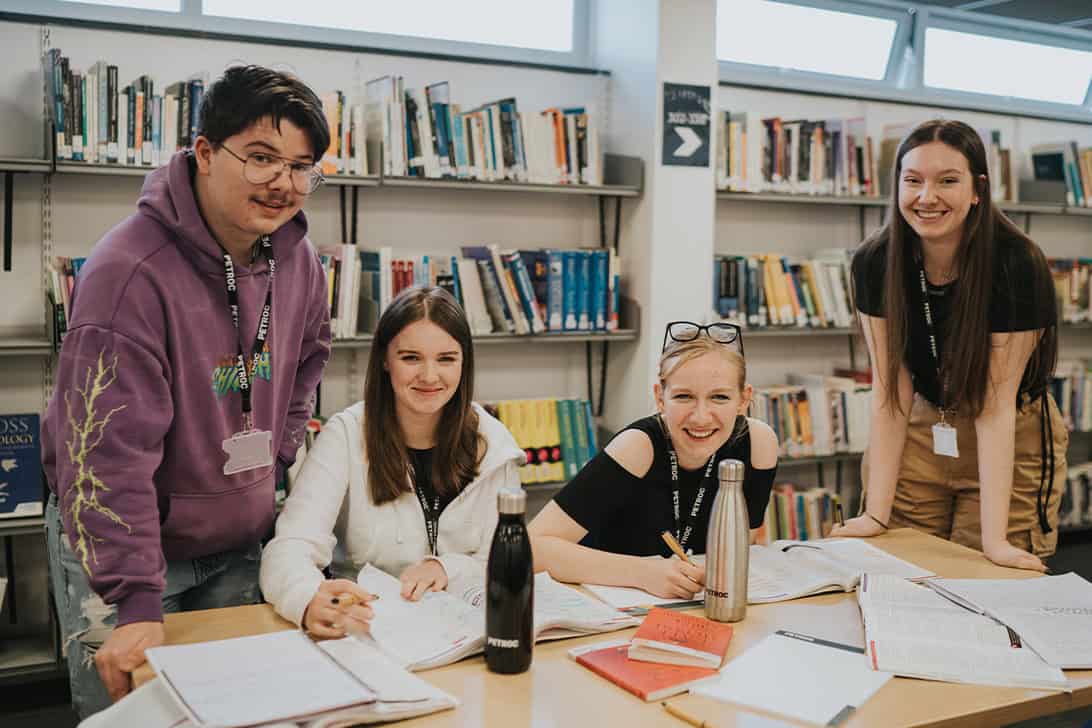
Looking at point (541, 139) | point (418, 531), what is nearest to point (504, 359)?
point (541, 139)

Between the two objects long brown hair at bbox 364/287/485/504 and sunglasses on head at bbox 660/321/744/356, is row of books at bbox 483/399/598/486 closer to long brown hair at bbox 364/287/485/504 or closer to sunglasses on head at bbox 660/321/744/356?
long brown hair at bbox 364/287/485/504

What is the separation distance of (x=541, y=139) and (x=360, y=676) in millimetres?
2644

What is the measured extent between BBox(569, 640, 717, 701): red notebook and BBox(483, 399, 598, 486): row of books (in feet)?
7.06

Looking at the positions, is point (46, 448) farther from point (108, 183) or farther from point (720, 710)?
point (108, 183)

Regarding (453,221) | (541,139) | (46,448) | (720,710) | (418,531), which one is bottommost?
(720,710)

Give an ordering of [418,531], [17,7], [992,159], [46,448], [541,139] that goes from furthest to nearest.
A: [992,159], [541,139], [17,7], [418,531], [46,448]

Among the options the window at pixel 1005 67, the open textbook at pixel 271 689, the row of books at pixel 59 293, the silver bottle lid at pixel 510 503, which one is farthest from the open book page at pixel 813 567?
the window at pixel 1005 67

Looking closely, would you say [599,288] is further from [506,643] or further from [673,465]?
[506,643]

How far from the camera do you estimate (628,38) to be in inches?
151

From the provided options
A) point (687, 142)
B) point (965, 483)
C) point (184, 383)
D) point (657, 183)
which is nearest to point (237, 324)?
point (184, 383)

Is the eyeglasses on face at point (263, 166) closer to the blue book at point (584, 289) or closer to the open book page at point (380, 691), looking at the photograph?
the open book page at point (380, 691)

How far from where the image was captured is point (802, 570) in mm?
1877

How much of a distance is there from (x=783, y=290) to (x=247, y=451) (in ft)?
9.66

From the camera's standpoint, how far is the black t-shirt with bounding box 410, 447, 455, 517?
1976 mm
